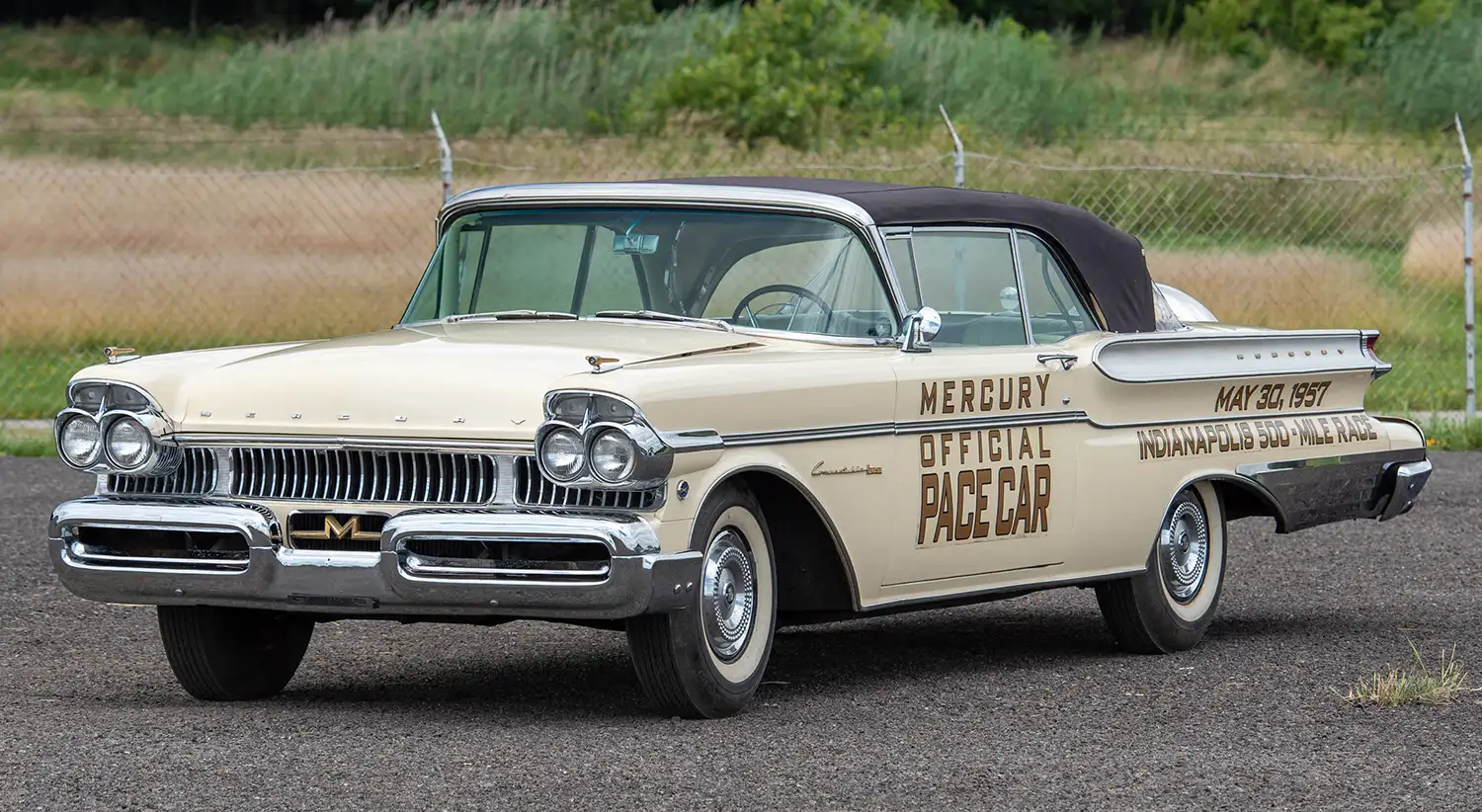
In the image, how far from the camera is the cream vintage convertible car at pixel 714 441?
623cm

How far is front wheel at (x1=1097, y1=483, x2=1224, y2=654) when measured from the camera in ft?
26.7

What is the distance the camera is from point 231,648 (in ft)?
23.1

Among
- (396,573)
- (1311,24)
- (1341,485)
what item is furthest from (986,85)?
(396,573)

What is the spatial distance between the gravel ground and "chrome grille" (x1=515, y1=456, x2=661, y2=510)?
0.62 meters

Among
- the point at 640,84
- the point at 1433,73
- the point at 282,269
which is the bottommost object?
the point at 640,84

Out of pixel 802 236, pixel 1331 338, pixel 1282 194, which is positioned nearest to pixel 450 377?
pixel 802 236

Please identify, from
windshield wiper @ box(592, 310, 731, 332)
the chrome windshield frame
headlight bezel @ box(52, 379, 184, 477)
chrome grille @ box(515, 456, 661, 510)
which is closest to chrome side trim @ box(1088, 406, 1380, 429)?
the chrome windshield frame

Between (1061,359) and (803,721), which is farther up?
(1061,359)

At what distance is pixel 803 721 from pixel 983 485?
114 centimetres

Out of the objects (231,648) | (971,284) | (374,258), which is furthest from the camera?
(374,258)

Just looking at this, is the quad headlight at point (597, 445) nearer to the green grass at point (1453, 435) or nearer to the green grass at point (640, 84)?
the green grass at point (1453, 435)

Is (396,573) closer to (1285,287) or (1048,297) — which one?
(1048,297)

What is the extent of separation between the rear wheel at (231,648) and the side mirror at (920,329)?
6.42ft

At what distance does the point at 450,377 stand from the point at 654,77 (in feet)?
75.9
